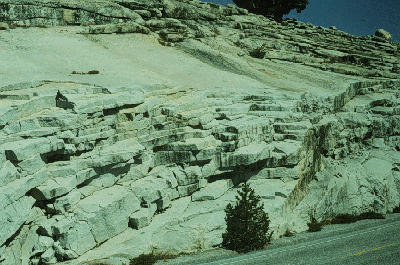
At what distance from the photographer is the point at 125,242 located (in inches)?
483

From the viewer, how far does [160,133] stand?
48.3ft

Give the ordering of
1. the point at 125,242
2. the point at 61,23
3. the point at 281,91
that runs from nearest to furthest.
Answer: the point at 125,242 < the point at 281,91 < the point at 61,23

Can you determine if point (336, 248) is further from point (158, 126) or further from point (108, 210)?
point (108, 210)

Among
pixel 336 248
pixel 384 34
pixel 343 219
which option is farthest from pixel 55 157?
pixel 384 34

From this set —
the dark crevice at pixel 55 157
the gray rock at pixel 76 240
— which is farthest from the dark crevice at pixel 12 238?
the dark crevice at pixel 55 157

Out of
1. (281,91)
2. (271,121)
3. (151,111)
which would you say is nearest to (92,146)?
(151,111)

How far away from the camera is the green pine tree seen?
1348 centimetres

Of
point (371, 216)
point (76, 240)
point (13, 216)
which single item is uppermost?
point (13, 216)

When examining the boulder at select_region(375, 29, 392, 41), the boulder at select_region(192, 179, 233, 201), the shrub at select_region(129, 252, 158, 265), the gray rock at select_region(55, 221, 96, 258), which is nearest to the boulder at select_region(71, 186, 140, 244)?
the gray rock at select_region(55, 221, 96, 258)

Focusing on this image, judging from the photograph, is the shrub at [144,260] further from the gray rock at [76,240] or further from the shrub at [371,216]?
the shrub at [371,216]

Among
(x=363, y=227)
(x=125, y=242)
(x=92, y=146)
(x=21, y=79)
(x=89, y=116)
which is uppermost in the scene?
(x=21, y=79)

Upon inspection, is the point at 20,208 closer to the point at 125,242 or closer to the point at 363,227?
the point at 125,242

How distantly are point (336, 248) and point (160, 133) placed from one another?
27.4 ft

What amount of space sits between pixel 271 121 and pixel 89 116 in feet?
27.9
